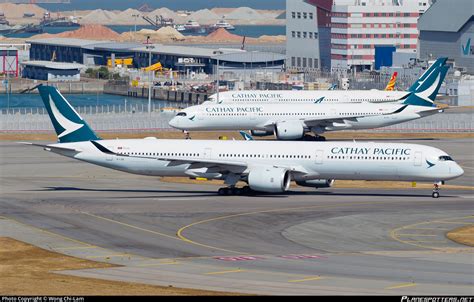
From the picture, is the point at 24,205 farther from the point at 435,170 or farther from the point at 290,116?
the point at 290,116


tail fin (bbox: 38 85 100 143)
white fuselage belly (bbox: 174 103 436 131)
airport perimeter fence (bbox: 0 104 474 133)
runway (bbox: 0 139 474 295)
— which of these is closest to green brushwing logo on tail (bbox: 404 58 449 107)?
white fuselage belly (bbox: 174 103 436 131)

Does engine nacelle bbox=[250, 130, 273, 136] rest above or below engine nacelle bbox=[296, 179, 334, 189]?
above

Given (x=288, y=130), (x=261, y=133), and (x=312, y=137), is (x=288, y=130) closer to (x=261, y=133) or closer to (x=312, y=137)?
(x=312, y=137)

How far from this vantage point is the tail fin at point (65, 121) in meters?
87.5

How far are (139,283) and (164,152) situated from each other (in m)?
33.4

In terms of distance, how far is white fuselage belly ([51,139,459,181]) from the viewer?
81500 mm

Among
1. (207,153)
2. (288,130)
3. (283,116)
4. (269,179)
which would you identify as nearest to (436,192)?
(269,179)

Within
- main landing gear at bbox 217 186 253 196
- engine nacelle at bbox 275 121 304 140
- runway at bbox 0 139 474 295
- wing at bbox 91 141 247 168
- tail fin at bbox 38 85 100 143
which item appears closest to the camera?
runway at bbox 0 139 474 295

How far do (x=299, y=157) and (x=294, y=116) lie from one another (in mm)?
43509

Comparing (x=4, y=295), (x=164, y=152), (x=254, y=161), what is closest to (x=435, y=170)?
(x=254, y=161)

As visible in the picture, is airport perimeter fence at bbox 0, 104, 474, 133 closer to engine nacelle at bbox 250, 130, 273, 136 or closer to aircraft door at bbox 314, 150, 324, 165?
engine nacelle at bbox 250, 130, 273, 136

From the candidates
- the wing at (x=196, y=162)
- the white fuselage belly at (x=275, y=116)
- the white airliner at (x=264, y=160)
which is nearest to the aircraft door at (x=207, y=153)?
the white airliner at (x=264, y=160)

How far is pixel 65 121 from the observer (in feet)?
289

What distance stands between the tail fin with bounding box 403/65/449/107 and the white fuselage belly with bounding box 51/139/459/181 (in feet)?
160
